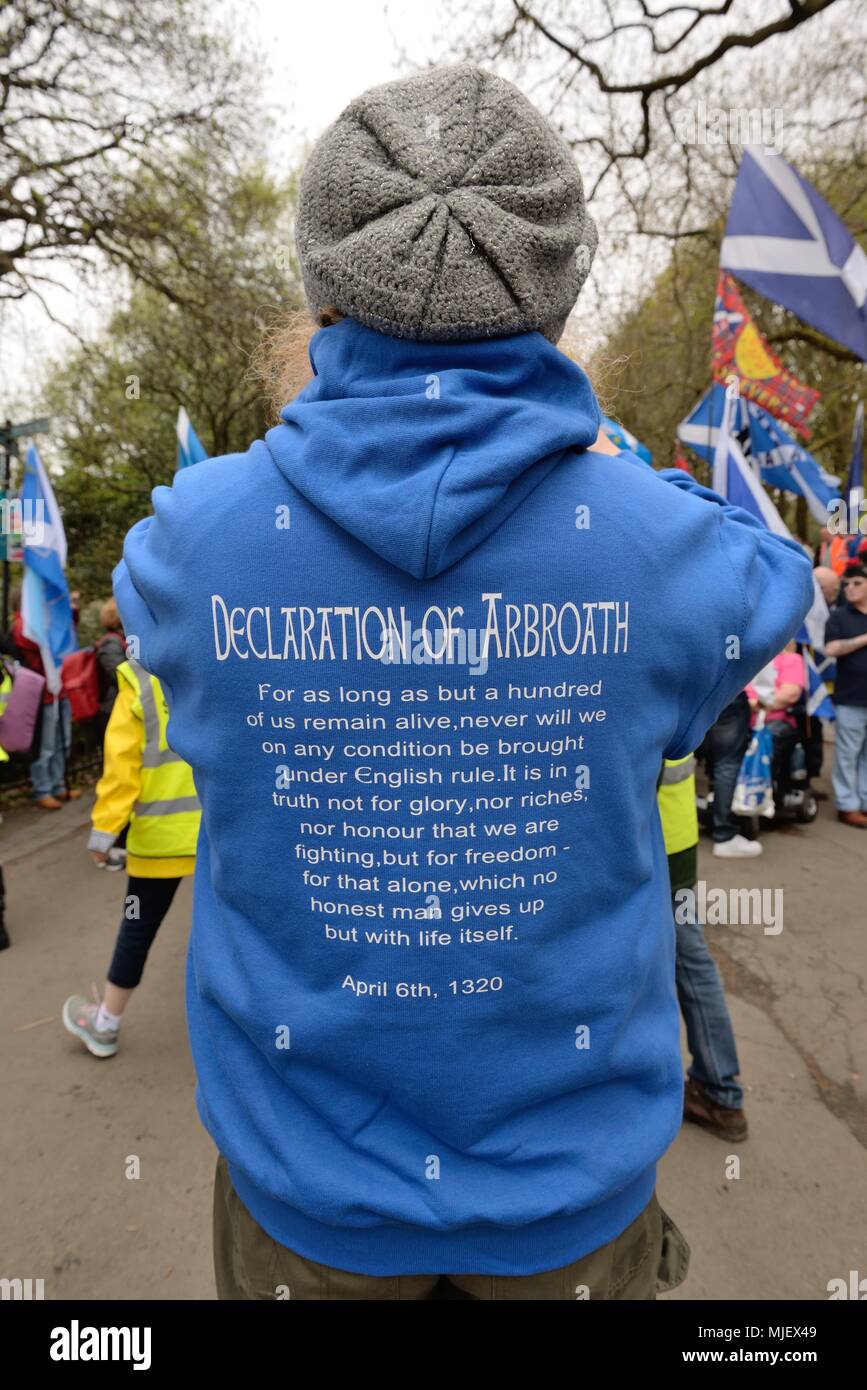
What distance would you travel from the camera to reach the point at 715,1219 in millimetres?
2717

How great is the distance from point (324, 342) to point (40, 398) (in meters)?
15.7

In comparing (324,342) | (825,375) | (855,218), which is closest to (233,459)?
(324,342)

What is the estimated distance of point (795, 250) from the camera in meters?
6.07

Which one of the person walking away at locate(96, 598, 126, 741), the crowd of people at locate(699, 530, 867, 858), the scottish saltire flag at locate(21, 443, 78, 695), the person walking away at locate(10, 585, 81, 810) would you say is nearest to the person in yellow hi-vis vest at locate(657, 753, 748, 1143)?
the crowd of people at locate(699, 530, 867, 858)

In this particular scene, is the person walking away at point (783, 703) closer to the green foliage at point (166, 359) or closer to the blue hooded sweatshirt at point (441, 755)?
the green foliage at point (166, 359)

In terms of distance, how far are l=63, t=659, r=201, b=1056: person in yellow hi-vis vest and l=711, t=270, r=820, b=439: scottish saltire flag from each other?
196 inches

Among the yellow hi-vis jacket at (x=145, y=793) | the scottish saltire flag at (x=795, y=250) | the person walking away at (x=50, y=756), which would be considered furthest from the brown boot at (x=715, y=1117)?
the person walking away at (x=50, y=756)

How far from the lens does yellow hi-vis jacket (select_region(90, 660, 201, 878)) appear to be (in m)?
3.36

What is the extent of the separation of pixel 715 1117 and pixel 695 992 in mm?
515

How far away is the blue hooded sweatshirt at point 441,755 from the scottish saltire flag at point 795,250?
235 inches

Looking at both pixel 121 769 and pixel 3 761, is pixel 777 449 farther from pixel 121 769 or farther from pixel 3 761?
pixel 3 761

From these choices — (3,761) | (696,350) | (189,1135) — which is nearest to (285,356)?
(189,1135)

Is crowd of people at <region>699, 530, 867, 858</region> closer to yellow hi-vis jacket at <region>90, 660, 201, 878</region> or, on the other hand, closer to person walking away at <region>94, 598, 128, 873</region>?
yellow hi-vis jacket at <region>90, 660, 201, 878</region>

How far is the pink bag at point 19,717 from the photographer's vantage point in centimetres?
536
